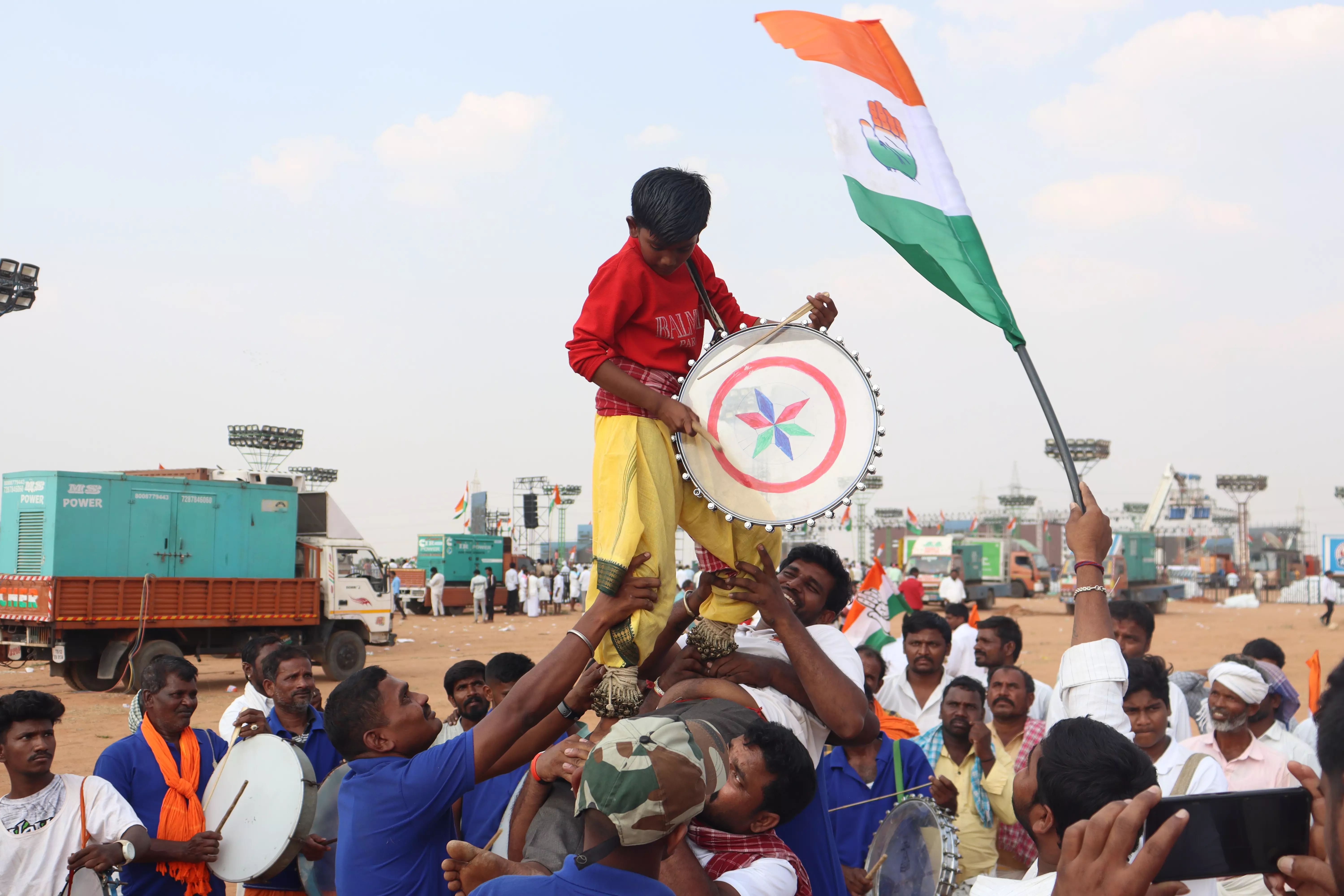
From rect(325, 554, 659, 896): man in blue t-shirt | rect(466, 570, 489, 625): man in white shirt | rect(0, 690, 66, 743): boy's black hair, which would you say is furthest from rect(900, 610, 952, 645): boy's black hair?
rect(466, 570, 489, 625): man in white shirt

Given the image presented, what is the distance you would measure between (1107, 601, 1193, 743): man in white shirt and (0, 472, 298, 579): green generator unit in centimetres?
1566

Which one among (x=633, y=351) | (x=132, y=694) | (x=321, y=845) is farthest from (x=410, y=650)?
(x=633, y=351)

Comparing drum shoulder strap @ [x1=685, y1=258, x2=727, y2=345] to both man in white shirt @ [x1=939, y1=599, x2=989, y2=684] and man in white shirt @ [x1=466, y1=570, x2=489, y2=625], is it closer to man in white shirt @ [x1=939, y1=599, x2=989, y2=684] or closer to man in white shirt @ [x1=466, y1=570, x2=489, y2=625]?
man in white shirt @ [x1=939, y1=599, x2=989, y2=684]

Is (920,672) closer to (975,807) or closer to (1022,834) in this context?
(975,807)

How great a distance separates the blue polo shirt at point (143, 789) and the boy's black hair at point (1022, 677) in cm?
362

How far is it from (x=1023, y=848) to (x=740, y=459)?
2378 mm

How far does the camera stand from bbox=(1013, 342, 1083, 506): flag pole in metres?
2.90

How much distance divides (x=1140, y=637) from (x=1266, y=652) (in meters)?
1.54

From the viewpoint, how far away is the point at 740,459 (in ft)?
11.1

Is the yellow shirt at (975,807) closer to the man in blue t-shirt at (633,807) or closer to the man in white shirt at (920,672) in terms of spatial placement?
the man in white shirt at (920,672)

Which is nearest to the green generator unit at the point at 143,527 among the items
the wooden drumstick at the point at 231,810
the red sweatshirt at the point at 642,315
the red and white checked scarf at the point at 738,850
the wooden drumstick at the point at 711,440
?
the wooden drumstick at the point at 231,810

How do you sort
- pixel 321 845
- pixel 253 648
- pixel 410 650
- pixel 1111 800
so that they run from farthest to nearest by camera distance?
pixel 410 650, pixel 253 648, pixel 321 845, pixel 1111 800

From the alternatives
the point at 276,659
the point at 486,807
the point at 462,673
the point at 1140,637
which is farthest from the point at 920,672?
the point at 276,659

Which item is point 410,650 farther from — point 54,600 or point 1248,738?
point 1248,738
